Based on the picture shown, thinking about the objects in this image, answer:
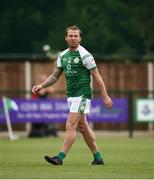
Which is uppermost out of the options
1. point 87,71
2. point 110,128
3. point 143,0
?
point 143,0

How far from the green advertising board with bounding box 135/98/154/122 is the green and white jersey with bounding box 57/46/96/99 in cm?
1502

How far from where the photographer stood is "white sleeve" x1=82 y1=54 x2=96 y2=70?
14.7m

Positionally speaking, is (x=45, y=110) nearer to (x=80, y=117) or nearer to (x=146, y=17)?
(x=80, y=117)

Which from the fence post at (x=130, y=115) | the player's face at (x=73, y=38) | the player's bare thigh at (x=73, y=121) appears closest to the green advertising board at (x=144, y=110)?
the fence post at (x=130, y=115)

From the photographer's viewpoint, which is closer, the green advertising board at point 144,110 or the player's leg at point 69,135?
the player's leg at point 69,135

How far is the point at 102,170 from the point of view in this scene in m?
13.9

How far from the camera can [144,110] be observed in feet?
98.3

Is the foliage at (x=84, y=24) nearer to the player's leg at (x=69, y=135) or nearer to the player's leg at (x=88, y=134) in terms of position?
the player's leg at (x=88, y=134)

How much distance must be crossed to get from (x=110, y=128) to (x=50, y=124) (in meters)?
5.12

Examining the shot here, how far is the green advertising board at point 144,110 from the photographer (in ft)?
97.7

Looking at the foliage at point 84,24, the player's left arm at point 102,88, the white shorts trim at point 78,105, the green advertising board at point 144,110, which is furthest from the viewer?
the foliage at point 84,24

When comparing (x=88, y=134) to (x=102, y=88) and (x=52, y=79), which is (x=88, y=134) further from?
(x=52, y=79)

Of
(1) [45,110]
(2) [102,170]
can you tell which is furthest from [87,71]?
(1) [45,110]

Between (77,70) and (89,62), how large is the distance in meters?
0.24
